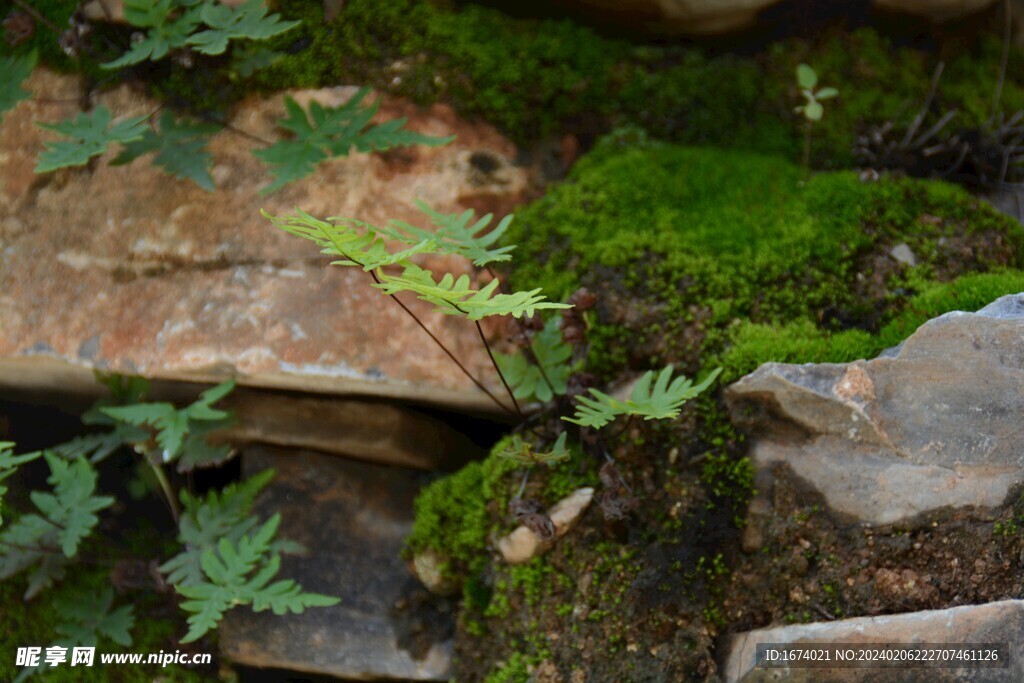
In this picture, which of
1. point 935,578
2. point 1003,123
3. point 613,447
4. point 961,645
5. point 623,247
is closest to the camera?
point 961,645

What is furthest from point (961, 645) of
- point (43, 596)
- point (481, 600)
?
point (43, 596)

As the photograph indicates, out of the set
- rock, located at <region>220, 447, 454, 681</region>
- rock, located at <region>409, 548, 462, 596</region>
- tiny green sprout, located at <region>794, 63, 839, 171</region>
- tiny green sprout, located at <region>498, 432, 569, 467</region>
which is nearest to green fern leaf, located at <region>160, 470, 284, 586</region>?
rock, located at <region>220, 447, 454, 681</region>

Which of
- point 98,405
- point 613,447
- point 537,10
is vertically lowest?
point 98,405

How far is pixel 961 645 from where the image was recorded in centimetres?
249

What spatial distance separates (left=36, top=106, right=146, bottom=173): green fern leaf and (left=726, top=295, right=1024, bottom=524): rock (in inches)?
104

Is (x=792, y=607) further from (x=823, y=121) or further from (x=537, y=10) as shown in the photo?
(x=537, y=10)

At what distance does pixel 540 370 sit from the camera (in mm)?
3168

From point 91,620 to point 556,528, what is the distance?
7.08 feet

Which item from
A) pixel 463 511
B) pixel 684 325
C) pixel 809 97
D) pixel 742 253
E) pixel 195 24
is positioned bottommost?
pixel 463 511

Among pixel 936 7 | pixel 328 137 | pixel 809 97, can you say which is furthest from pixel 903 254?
pixel 328 137

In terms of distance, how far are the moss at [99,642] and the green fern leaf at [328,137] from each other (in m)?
2.00

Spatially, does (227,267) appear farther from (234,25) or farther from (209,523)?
(209,523)

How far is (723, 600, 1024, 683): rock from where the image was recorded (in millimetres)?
2475

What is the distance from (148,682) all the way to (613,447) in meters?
2.35
